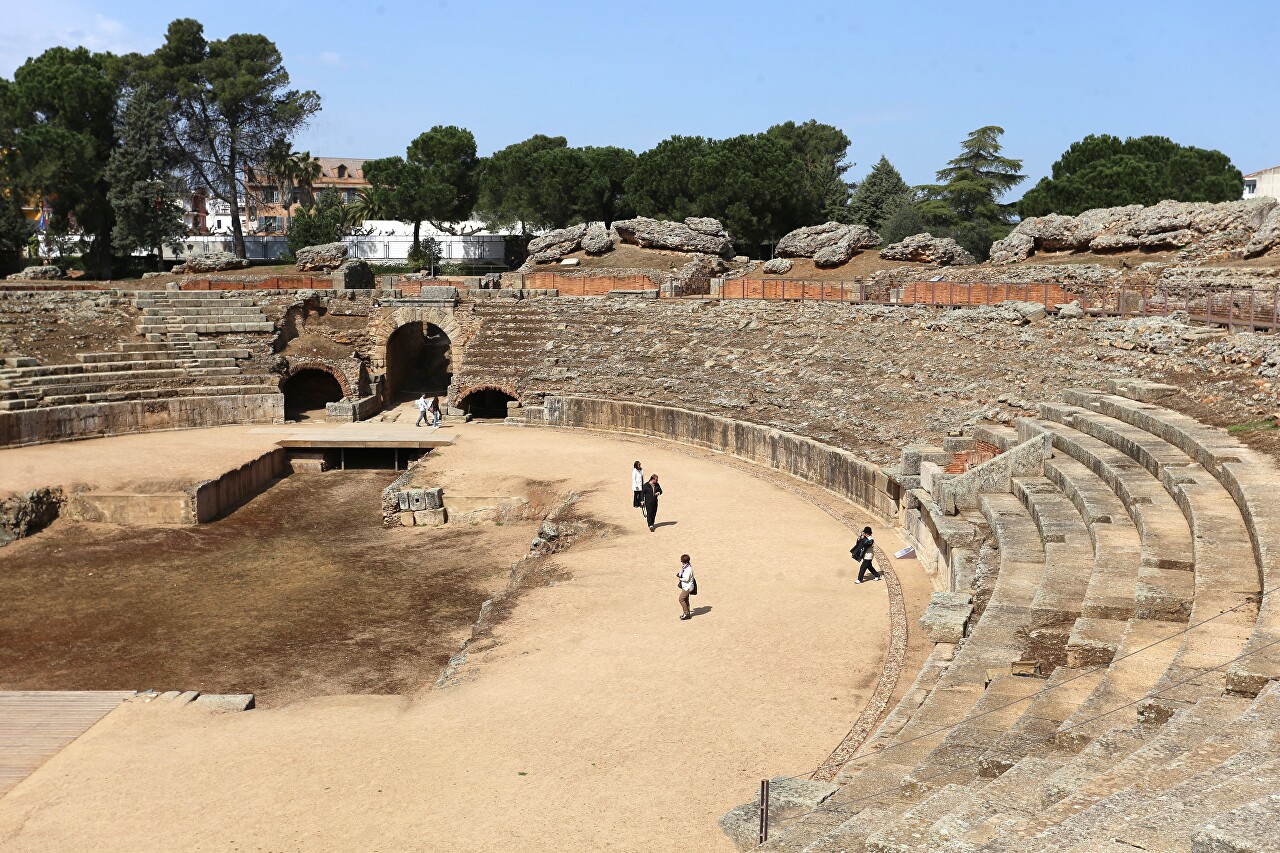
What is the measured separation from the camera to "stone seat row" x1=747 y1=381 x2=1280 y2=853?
24.0 ft

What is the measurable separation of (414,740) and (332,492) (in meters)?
16.1

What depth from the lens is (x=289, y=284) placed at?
41.6 m

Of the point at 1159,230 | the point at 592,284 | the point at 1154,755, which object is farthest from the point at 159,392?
the point at 1159,230

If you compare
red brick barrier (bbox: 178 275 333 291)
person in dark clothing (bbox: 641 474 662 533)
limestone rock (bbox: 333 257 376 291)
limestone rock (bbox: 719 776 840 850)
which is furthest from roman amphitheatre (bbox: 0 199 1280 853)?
red brick barrier (bbox: 178 275 333 291)

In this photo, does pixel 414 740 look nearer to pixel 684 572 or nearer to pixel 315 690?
pixel 315 690

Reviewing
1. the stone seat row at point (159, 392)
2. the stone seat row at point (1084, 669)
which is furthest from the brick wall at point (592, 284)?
the stone seat row at point (1084, 669)

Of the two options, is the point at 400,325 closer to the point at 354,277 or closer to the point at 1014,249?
the point at 354,277

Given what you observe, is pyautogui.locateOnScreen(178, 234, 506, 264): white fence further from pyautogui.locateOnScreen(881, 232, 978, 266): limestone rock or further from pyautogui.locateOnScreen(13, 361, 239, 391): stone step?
pyautogui.locateOnScreen(13, 361, 239, 391): stone step

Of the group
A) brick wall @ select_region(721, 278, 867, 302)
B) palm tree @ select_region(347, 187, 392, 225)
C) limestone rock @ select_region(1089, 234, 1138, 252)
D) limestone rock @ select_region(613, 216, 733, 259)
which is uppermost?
palm tree @ select_region(347, 187, 392, 225)

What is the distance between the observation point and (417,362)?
1689 inches

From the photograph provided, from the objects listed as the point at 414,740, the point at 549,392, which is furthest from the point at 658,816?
the point at 549,392

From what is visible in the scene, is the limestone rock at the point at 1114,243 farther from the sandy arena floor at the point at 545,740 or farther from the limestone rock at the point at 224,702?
the limestone rock at the point at 224,702

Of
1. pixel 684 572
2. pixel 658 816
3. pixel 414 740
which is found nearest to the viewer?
pixel 658 816

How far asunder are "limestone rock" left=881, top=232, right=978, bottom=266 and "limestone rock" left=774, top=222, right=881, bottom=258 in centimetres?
229
